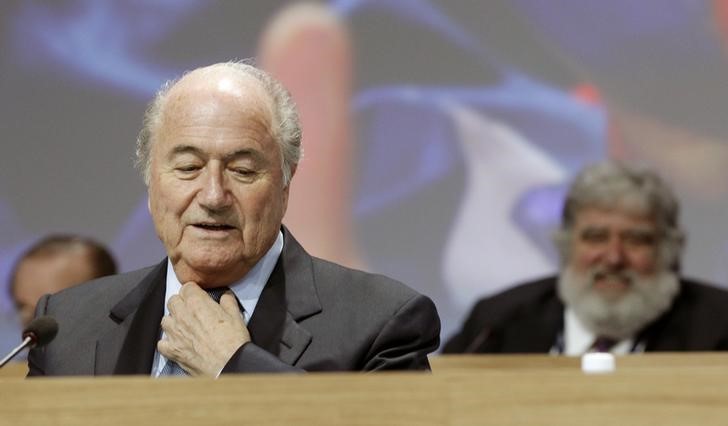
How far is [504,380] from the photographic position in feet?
6.32

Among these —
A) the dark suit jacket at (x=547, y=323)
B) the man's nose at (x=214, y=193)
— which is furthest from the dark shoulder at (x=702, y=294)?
the man's nose at (x=214, y=193)

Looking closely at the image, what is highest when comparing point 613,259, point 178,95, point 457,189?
point 178,95

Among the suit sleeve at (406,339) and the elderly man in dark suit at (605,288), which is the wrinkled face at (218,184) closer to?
the suit sleeve at (406,339)

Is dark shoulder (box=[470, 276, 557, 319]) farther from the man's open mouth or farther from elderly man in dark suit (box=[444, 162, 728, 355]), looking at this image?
the man's open mouth

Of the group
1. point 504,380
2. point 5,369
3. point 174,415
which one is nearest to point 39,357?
point 5,369

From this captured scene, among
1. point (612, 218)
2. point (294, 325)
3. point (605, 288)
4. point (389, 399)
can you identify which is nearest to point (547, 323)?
point (605, 288)

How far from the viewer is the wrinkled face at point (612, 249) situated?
5.35 meters

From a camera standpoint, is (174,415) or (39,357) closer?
(174,415)

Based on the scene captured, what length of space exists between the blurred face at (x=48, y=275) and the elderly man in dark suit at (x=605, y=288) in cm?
141

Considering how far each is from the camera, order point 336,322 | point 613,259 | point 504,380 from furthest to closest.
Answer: point 613,259
point 336,322
point 504,380

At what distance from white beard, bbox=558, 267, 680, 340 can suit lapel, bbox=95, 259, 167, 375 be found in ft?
8.85

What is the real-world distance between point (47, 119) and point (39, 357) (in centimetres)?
310

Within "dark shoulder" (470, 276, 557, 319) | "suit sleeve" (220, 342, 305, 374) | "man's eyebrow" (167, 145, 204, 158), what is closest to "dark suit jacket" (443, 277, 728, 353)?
"dark shoulder" (470, 276, 557, 319)

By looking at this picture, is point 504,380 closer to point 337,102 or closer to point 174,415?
point 174,415
